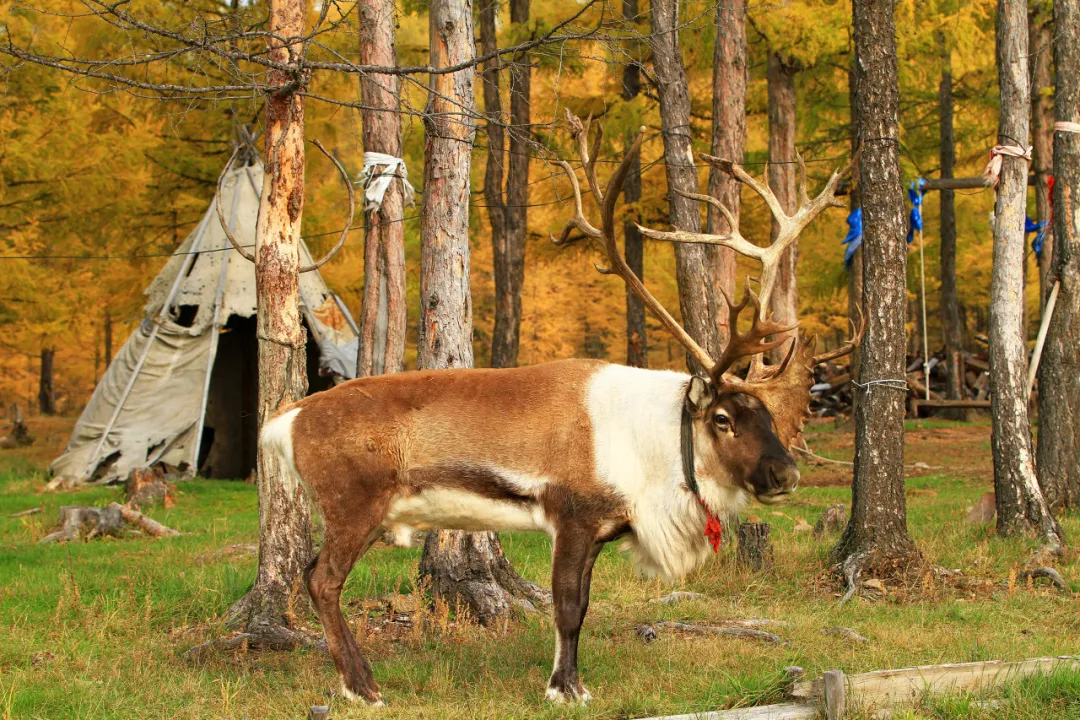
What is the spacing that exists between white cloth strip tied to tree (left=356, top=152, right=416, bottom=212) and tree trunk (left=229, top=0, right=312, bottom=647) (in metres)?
4.10

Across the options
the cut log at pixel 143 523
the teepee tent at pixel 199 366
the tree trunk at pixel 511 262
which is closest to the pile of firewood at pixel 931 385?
the tree trunk at pixel 511 262

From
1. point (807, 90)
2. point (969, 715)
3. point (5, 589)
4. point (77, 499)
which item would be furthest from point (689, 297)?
point (807, 90)

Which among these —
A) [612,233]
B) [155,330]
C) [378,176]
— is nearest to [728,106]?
[378,176]

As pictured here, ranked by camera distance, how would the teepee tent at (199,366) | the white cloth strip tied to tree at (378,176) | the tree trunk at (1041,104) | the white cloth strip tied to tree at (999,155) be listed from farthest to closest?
the teepee tent at (199,366)
the tree trunk at (1041,104)
the white cloth strip tied to tree at (378,176)
the white cloth strip tied to tree at (999,155)

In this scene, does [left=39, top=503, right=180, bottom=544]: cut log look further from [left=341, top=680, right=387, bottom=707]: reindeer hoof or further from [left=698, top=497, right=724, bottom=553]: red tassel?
[left=698, top=497, right=724, bottom=553]: red tassel

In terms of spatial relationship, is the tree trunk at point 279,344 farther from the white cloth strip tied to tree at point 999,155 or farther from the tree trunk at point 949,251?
the tree trunk at point 949,251

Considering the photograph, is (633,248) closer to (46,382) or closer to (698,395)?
(698,395)

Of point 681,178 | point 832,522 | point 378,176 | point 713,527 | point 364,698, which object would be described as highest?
point 378,176

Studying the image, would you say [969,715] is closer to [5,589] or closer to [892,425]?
[892,425]

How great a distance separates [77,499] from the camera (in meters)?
14.5

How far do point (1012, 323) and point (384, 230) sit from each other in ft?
22.5

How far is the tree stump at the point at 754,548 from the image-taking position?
8.68 m

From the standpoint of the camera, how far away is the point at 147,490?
1427 centimetres

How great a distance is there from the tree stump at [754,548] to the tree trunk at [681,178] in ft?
7.19
